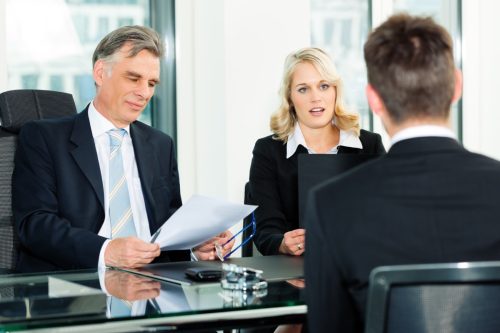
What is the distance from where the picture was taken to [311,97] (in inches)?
140

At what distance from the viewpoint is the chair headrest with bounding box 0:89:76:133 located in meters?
3.19

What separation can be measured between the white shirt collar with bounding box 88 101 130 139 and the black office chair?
1.84 metres

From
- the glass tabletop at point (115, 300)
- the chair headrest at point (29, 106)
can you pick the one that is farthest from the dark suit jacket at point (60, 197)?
the glass tabletop at point (115, 300)

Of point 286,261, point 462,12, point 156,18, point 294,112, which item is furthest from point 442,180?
point 462,12

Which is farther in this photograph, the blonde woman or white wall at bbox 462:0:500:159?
white wall at bbox 462:0:500:159

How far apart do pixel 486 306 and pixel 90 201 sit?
175cm

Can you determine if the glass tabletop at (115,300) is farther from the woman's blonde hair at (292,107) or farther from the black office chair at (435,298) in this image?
the woman's blonde hair at (292,107)

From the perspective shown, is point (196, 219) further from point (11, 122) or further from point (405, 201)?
point (405, 201)

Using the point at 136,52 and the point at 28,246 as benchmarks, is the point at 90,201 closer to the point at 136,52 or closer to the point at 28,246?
the point at 28,246

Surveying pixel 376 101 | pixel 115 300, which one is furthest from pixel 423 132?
pixel 115 300

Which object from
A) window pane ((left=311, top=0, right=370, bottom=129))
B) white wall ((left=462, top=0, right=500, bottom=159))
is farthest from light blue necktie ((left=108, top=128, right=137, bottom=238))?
white wall ((left=462, top=0, right=500, bottom=159))

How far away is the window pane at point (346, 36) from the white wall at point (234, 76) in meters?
0.66

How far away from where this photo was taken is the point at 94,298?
1.95 metres

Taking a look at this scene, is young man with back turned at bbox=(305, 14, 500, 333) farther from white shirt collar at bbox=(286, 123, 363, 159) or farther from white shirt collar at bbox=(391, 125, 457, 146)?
white shirt collar at bbox=(286, 123, 363, 159)
